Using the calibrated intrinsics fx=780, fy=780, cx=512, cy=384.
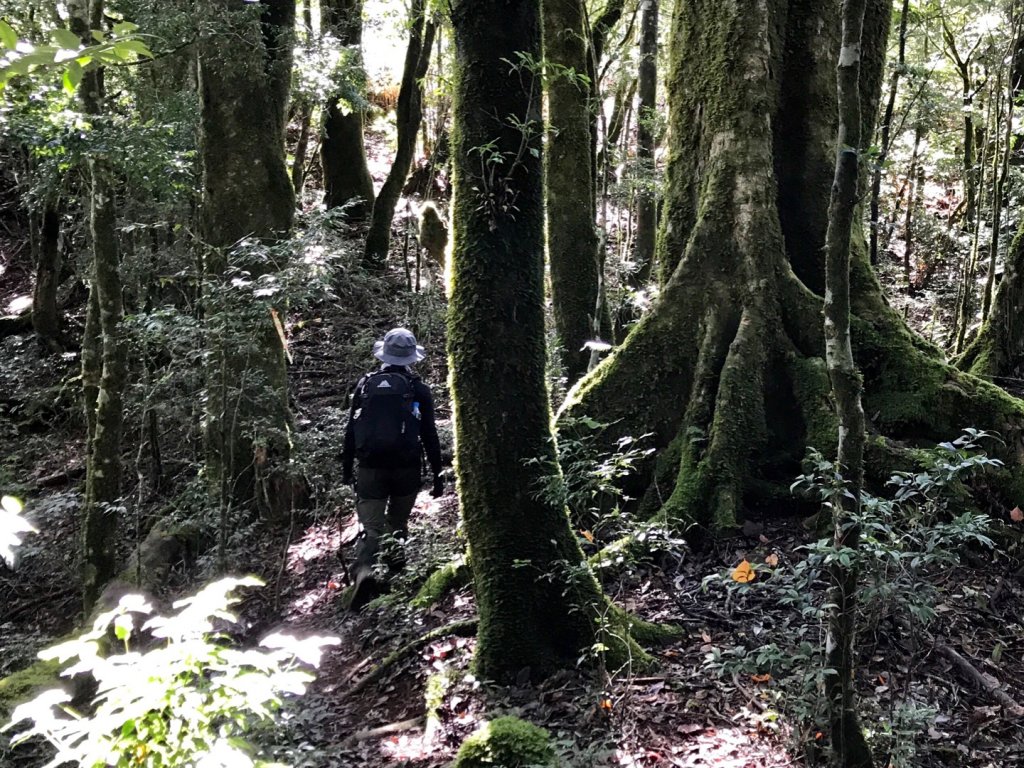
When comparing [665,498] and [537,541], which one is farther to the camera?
[665,498]

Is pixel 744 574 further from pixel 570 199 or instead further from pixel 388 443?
pixel 570 199

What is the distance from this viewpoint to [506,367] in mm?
4762

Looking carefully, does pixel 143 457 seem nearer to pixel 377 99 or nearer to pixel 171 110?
pixel 171 110

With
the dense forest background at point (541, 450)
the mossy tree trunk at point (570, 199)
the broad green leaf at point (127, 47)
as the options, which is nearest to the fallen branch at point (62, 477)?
the dense forest background at point (541, 450)

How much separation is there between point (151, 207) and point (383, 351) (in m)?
6.77

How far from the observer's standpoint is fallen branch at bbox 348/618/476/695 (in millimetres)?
5371

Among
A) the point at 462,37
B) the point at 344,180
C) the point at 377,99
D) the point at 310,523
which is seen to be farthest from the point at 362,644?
the point at 377,99

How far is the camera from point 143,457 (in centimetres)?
1056

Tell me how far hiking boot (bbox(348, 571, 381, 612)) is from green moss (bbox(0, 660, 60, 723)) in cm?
277

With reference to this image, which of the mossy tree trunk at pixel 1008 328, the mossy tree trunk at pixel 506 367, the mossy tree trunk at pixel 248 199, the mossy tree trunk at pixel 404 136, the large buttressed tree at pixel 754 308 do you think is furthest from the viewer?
the mossy tree trunk at pixel 404 136

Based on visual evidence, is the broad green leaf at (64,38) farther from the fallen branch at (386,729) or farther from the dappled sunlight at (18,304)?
the dappled sunlight at (18,304)

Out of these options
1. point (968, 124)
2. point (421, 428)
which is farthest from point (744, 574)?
point (968, 124)

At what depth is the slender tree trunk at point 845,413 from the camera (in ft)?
11.0

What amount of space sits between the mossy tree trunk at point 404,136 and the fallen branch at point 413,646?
11285 millimetres
